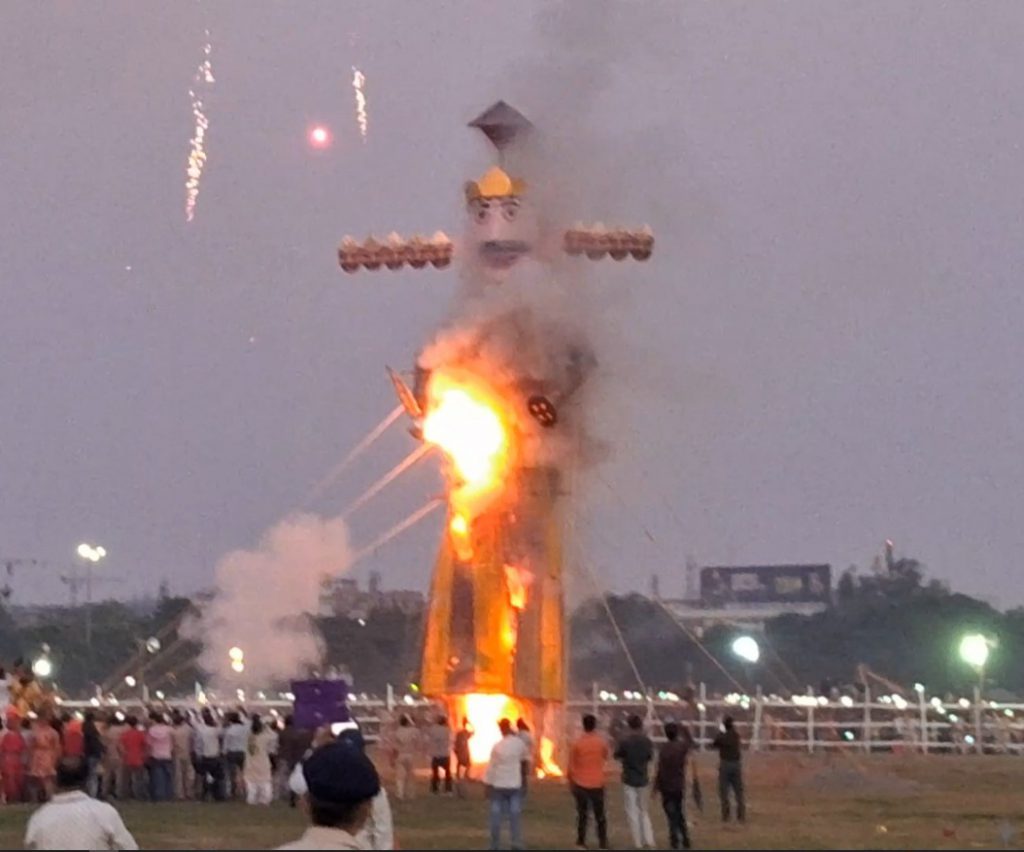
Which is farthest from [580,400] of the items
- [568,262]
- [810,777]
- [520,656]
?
[810,777]

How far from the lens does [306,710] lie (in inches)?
1299

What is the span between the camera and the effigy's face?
39.9m

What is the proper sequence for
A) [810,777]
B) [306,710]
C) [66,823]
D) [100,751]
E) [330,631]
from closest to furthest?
[66,823], [100,751], [306,710], [810,777], [330,631]

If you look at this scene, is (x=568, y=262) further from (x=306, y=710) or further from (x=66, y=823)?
(x=66, y=823)

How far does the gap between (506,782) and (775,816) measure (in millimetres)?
7918

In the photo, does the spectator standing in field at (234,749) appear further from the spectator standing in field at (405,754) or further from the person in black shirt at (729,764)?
the person in black shirt at (729,764)

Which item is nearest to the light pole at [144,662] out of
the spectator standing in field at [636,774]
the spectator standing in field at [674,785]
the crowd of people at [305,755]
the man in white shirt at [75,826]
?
the crowd of people at [305,755]

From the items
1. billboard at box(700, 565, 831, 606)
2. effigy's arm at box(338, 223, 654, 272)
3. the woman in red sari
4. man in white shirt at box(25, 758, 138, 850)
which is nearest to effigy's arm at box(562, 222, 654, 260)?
effigy's arm at box(338, 223, 654, 272)

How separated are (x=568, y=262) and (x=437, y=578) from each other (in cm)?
691

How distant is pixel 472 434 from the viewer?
4003 centimetres

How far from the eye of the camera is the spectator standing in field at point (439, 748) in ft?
108

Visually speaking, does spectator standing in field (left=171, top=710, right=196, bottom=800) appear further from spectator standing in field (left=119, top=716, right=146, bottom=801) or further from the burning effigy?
the burning effigy

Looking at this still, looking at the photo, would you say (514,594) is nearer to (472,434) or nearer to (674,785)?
(472,434)

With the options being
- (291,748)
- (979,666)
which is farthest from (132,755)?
(979,666)
